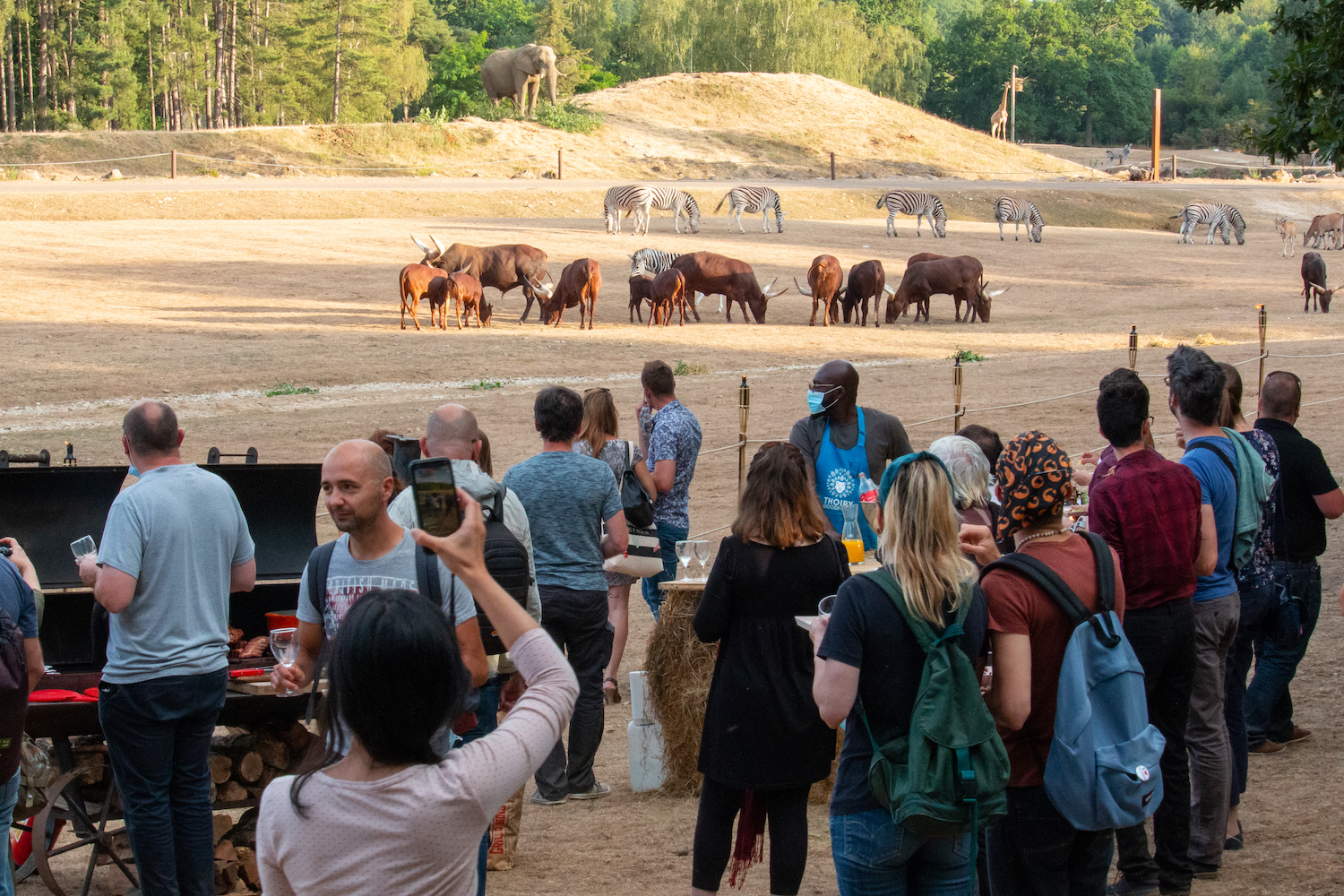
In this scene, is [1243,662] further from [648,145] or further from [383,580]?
[648,145]

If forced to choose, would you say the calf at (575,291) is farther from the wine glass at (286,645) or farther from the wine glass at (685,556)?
the wine glass at (286,645)

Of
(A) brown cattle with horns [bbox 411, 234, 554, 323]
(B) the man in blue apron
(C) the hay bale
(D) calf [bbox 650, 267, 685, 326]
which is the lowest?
(C) the hay bale

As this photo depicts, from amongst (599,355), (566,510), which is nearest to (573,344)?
(599,355)

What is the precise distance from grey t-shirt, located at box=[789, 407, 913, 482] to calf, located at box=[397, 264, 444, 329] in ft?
55.0

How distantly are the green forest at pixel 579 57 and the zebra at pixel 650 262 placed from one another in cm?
3135

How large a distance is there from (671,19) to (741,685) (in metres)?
78.0

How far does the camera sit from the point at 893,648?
3.00m

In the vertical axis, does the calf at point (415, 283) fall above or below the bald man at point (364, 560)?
above

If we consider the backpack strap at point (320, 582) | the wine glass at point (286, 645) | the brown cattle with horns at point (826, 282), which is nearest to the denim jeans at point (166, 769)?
the wine glass at point (286, 645)

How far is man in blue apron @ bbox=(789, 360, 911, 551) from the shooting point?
5.32 m

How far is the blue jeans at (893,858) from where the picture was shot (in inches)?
120

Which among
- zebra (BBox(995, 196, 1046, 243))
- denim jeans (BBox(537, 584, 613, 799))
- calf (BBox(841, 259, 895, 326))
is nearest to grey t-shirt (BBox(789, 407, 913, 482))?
denim jeans (BBox(537, 584, 613, 799))

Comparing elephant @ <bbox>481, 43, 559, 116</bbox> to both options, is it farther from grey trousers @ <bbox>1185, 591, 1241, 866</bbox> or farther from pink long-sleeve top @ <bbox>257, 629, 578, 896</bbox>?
pink long-sleeve top @ <bbox>257, 629, 578, 896</bbox>

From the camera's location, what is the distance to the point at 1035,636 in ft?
10.4
